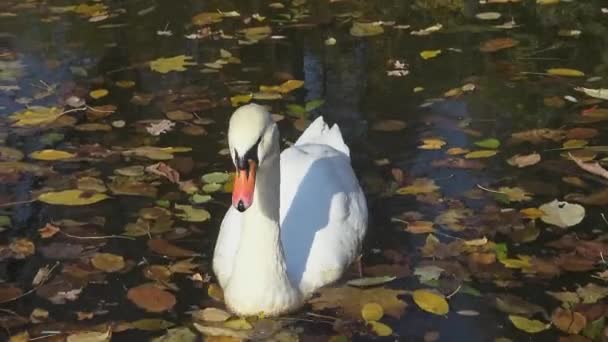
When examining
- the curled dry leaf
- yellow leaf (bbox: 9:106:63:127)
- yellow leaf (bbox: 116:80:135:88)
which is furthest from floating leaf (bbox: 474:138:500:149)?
yellow leaf (bbox: 9:106:63:127)

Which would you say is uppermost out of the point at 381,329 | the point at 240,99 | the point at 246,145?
the point at 246,145

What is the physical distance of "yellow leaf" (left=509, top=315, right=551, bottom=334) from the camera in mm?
3873

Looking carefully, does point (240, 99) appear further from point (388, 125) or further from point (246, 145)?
point (246, 145)

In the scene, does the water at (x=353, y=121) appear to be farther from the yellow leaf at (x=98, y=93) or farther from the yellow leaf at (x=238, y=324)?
the yellow leaf at (x=238, y=324)

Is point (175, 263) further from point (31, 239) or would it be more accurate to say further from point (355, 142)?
point (355, 142)

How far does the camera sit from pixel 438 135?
221 inches

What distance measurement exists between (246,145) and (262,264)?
1.98 feet

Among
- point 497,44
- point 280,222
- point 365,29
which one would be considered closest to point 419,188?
point 280,222

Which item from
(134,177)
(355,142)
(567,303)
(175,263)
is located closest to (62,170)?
(134,177)

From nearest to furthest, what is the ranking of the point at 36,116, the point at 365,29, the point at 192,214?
1. the point at 192,214
2. the point at 36,116
3. the point at 365,29

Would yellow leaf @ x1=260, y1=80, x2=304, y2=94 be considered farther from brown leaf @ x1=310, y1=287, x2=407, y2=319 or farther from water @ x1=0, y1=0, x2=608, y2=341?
brown leaf @ x1=310, y1=287, x2=407, y2=319

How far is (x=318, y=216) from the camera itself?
14.1 feet

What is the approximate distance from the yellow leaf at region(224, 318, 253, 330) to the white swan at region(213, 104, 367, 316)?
4 cm

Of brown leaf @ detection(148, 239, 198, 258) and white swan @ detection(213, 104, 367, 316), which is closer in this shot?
white swan @ detection(213, 104, 367, 316)
